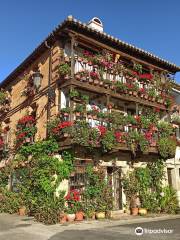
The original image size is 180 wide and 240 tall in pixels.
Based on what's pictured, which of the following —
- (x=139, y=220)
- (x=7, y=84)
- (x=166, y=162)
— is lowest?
(x=139, y=220)

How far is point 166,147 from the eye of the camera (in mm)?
16969

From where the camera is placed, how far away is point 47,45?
1648 centimetres

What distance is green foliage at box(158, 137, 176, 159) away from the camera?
16.8 meters

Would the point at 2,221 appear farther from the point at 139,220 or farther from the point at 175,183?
the point at 175,183

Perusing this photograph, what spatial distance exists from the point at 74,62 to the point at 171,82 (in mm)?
7436

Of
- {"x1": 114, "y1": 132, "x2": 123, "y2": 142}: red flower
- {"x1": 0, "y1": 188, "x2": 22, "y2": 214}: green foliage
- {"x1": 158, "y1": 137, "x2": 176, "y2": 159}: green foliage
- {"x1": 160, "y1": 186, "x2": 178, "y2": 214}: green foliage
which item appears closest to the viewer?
{"x1": 114, "y1": 132, "x2": 123, "y2": 142}: red flower

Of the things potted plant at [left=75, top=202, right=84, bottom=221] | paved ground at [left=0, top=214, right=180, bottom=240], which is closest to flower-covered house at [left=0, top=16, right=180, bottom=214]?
potted plant at [left=75, top=202, right=84, bottom=221]

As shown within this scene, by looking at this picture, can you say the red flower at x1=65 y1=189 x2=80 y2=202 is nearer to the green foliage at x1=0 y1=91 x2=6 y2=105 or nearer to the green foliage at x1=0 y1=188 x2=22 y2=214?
the green foliage at x1=0 y1=188 x2=22 y2=214

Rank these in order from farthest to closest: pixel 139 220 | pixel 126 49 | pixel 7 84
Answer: pixel 7 84 < pixel 126 49 < pixel 139 220

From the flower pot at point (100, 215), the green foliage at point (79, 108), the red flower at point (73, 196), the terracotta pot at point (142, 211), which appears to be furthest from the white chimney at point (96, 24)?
the flower pot at point (100, 215)

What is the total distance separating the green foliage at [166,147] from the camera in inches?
661

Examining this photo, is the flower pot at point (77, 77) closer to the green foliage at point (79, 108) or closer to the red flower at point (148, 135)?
the green foliage at point (79, 108)

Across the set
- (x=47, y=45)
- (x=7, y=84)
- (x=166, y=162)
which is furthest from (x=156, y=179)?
(x=7, y=84)

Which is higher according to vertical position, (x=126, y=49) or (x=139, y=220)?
(x=126, y=49)
